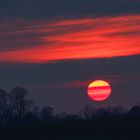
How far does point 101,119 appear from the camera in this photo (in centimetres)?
3194

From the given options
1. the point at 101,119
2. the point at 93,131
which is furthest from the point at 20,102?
the point at 93,131

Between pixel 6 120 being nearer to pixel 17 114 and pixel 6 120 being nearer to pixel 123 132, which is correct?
pixel 17 114

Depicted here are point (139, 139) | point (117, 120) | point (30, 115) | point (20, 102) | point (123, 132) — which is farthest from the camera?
point (20, 102)

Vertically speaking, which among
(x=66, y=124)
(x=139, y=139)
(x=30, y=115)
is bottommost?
(x=139, y=139)

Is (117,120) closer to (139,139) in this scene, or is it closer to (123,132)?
(123,132)

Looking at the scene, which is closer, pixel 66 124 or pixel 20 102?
pixel 66 124

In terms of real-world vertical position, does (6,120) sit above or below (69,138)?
above

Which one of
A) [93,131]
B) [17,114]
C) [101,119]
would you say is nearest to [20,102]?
[17,114]

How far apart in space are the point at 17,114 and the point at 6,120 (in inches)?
27.5

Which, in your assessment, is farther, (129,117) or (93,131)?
(129,117)

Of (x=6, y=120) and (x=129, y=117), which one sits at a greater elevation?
(x=6, y=120)

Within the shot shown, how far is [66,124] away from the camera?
102ft

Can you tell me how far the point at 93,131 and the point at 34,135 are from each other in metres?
2.28

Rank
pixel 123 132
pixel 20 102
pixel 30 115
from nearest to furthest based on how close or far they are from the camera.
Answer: pixel 123 132 → pixel 30 115 → pixel 20 102
